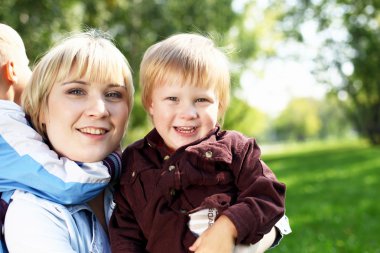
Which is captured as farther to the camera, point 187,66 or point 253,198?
point 187,66

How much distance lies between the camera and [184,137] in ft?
8.58

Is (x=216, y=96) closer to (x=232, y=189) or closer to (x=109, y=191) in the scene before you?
(x=232, y=189)

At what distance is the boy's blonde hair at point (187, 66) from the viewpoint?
261 centimetres

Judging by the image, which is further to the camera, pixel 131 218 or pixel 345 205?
pixel 345 205

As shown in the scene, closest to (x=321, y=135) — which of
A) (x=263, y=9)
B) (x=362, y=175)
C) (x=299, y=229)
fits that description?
(x=263, y=9)

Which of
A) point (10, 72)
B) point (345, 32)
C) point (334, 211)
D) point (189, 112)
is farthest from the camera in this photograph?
point (345, 32)

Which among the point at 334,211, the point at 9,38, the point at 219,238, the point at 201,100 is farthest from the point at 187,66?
the point at 334,211

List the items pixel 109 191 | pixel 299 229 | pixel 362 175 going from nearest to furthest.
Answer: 1. pixel 109 191
2. pixel 299 229
3. pixel 362 175

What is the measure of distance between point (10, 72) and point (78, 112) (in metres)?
0.53

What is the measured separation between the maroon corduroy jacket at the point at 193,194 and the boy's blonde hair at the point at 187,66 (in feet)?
0.89

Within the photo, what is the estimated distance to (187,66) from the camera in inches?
103

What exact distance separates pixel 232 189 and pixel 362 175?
13337mm

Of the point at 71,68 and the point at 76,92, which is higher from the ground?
the point at 71,68

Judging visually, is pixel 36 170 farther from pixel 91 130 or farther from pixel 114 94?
pixel 114 94
